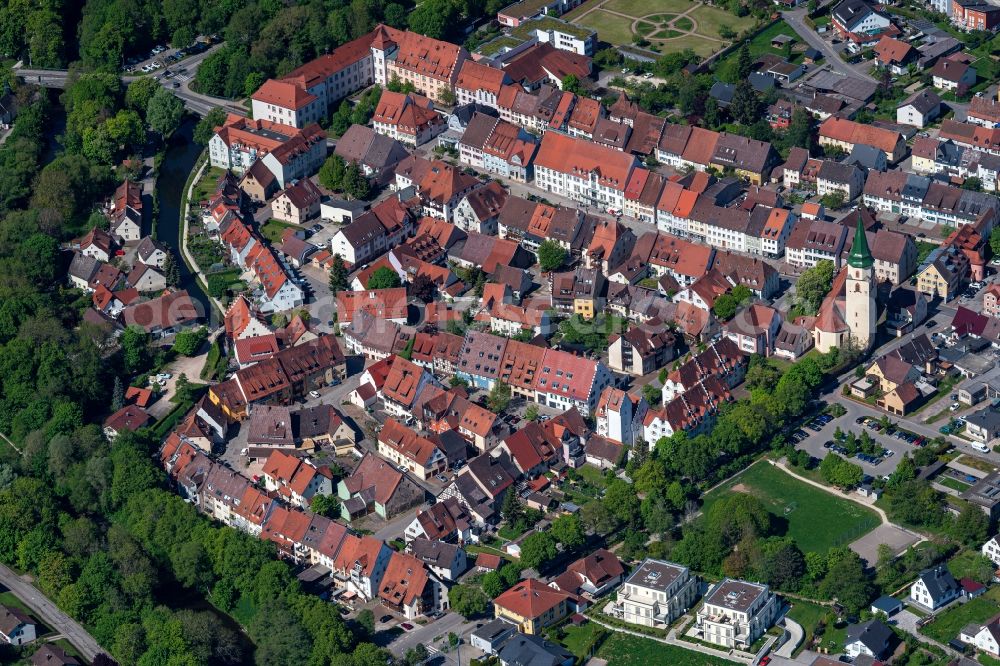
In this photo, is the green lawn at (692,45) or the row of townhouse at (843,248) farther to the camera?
the green lawn at (692,45)

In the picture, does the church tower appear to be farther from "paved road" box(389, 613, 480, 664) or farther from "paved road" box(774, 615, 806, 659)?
"paved road" box(389, 613, 480, 664)

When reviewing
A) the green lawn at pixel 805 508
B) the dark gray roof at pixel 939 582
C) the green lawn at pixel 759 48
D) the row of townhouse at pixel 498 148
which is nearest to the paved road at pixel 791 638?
the green lawn at pixel 805 508

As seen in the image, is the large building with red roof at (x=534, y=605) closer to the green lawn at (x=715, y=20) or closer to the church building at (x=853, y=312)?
the church building at (x=853, y=312)

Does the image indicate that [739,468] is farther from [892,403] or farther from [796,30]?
[796,30]

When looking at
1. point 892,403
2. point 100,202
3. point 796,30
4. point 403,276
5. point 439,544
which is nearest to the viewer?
point 439,544

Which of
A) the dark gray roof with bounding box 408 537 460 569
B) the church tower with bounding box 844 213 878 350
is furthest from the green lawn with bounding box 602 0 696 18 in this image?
the dark gray roof with bounding box 408 537 460 569

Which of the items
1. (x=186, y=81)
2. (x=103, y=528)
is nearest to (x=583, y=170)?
(x=186, y=81)

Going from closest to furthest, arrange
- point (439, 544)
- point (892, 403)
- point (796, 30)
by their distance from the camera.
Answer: point (439, 544) < point (892, 403) < point (796, 30)

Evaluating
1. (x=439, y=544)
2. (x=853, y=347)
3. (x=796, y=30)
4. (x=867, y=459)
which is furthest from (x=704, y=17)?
(x=439, y=544)
